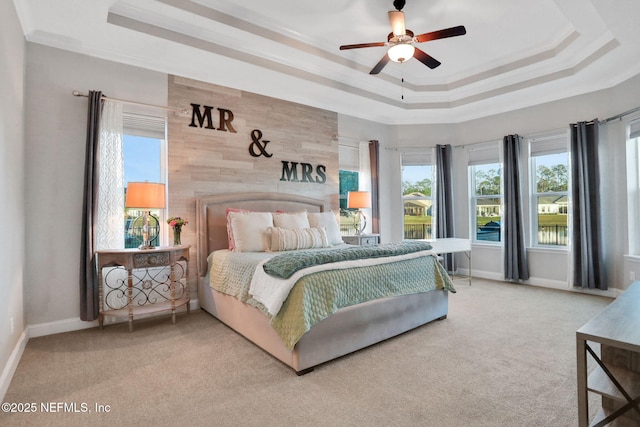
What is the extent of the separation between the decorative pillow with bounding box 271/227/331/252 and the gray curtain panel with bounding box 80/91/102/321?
67.0 inches

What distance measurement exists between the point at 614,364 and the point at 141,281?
3893 millimetres

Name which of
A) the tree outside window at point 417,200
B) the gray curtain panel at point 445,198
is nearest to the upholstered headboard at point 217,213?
the tree outside window at point 417,200

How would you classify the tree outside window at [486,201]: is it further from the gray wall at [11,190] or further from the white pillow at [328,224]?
the gray wall at [11,190]

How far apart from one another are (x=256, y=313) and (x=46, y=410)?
1347 millimetres

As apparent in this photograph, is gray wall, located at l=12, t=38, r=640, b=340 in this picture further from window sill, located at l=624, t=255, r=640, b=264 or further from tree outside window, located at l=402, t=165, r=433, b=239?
tree outside window, located at l=402, t=165, r=433, b=239

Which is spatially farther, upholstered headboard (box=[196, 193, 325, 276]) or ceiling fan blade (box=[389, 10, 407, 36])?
upholstered headboard (box=[196, 193, 325, 276])

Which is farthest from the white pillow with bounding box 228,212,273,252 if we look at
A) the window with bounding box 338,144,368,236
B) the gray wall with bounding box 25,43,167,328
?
the window with bounding box 338,144,368,236

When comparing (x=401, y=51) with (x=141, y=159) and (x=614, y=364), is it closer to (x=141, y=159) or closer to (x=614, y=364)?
(x=614, y=364)

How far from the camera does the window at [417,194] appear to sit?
605 cm

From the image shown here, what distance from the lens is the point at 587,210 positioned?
14.5 ft

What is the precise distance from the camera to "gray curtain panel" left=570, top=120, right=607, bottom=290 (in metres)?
4.37

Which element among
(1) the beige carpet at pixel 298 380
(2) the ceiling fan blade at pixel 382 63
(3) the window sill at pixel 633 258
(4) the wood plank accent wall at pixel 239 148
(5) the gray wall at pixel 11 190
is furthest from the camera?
(3) the window sill at pixel 633 258

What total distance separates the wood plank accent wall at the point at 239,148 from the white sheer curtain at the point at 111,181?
508 mm

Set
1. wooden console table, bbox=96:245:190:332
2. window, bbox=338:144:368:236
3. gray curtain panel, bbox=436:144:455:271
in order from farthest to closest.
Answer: gray curtain panel, bbox=436:144:455:271 → window, bbox=338:144:368:236 → wooden console table, bbox=96:245:190:332
